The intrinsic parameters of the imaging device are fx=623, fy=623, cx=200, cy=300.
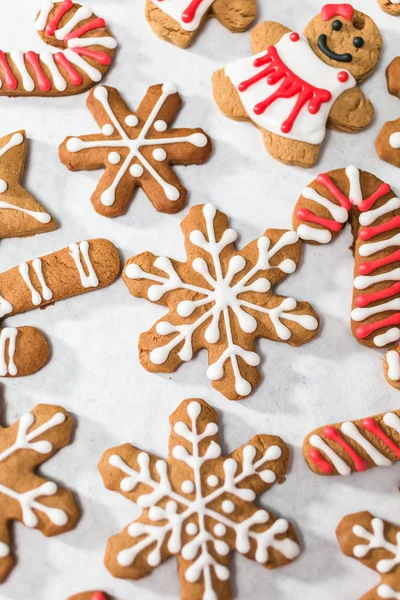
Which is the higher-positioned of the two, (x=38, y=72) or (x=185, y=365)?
(x=38, y=72)

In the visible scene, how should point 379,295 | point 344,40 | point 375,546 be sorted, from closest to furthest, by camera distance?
point 375,546 < point 379,295 < point 344,40

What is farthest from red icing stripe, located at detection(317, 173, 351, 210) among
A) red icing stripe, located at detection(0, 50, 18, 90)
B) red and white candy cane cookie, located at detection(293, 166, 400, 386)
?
red icing stripe, located at detection(0, 50, 18, 90)

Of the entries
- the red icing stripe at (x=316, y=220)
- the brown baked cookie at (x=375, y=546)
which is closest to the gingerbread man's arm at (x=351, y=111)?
the red icing stripe at (x=316, y=220)

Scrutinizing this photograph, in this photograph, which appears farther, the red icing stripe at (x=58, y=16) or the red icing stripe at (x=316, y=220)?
the red icing stripe at (x=58, y=16)

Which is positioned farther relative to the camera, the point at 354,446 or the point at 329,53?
the point at 329,53

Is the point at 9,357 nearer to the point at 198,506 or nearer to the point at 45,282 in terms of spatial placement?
the point at 45,282

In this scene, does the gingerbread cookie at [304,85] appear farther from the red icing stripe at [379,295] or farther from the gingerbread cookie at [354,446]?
the gingerbread cookie at [354,446]

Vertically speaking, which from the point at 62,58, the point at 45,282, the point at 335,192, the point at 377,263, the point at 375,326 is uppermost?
the point at 62,58

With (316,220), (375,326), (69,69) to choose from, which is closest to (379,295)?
(375,326)
